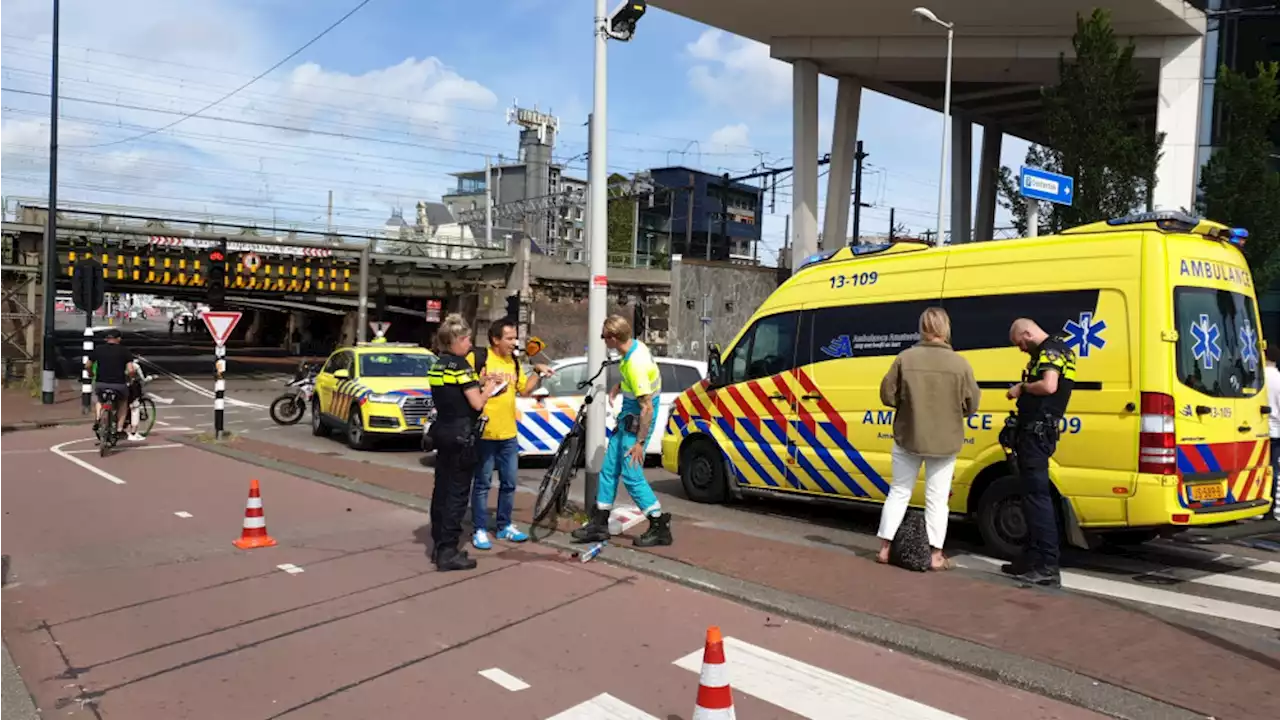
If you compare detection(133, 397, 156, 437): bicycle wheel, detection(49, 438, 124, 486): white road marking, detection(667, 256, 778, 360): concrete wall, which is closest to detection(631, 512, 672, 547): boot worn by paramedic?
detection(49, 438, 124, 486): white road marking

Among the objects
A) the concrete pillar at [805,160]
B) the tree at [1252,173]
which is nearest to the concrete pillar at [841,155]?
the concrete pillar at [805,160]

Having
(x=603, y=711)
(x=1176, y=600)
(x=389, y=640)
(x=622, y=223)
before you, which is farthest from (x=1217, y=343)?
(x=622, y=223)

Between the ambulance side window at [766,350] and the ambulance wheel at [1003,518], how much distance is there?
2378mm

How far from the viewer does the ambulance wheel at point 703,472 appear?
32.1 feet

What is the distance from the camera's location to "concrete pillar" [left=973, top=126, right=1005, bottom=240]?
128 feet

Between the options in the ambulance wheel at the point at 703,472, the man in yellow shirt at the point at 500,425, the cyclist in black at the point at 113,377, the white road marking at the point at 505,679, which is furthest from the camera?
the cyclist in black at the point at 113,377

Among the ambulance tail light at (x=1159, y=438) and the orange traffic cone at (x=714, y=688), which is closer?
the orange traffic cone at (x=714, y=688)

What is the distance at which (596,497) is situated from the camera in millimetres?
7590

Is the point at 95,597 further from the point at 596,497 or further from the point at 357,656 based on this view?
the point at 596,497

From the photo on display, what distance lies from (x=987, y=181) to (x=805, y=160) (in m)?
13.7

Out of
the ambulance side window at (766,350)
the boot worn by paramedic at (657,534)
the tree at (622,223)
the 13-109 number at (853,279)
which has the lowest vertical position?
the boot worn by paramedic at (657,534)

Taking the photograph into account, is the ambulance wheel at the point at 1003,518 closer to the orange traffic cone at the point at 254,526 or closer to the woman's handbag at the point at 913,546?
the woman's handbag at the point at 913,546

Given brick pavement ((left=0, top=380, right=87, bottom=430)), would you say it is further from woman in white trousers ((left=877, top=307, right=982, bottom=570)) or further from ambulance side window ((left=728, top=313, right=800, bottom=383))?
woman in white trousers ((left=877, top=307, right=982, bottom=570))

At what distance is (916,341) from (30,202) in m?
31.1
